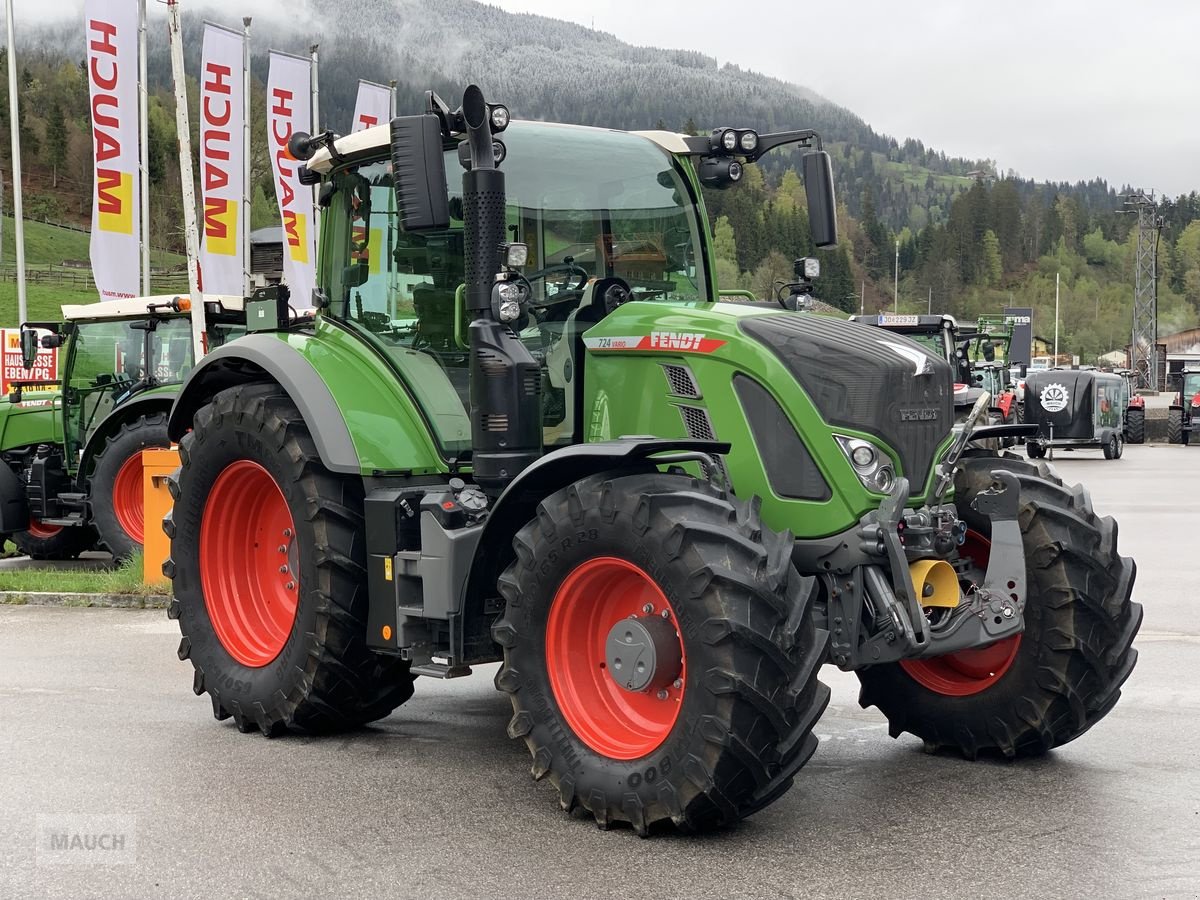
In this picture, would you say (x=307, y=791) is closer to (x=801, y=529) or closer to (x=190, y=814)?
(x=190, y=814)

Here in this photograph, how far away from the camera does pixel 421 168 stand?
227 inches

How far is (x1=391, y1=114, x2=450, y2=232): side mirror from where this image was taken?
18.9ft

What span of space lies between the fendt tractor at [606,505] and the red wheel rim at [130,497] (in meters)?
7.36

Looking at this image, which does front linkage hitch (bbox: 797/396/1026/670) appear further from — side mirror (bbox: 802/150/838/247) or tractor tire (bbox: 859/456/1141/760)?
side mirror (bbox: 802/150/838/247)

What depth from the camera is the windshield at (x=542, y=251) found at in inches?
256

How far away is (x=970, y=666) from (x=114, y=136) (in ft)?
68.6

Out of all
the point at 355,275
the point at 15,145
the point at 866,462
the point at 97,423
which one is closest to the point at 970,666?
the point at 866,462

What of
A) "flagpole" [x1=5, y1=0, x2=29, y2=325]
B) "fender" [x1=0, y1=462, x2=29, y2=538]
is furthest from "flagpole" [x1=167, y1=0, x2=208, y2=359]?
"flagpole" [x1=5, y1=0, x2=29, y2=325]

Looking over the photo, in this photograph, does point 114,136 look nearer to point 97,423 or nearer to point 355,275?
point 97,423

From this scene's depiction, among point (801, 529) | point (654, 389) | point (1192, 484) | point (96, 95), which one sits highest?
point (96, 95)

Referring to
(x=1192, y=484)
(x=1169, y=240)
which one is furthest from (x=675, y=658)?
(x=1169, y=240)

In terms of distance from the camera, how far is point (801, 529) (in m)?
5.58

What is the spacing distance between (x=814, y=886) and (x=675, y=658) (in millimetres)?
985

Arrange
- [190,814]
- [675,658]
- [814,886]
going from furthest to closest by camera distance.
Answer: [190,814] < [675,658] < [814,886]
